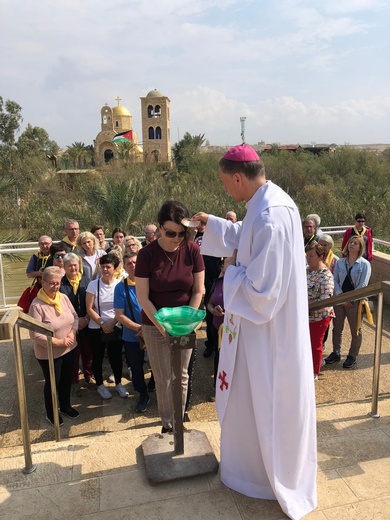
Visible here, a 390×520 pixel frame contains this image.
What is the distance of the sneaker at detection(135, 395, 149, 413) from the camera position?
13.7 feet

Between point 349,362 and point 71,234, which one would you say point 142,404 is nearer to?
point 349,362

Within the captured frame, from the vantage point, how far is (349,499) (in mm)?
2355

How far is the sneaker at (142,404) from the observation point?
4.19m

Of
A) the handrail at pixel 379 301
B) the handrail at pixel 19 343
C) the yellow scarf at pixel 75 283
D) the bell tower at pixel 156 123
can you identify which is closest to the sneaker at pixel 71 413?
the yellow scarf at pixel 75 283

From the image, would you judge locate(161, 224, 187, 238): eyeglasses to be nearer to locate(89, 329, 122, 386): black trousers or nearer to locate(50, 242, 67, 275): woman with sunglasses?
locate(89, 329, 122, 386): black trousers

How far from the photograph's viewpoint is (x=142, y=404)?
421 centimetres

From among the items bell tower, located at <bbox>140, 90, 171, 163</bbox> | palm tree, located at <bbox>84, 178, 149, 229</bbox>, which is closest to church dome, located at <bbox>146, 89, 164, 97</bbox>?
bell tower, located at <bbox>140, 90, 171, 163</bbox>

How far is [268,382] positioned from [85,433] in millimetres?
2339

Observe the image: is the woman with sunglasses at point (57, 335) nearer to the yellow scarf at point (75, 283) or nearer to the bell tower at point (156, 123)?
the yellow scarf at point (75, 283)

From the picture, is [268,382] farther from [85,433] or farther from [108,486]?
[85,433]

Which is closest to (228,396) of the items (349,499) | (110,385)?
(349,499)

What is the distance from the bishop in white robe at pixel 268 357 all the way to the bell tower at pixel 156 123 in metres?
59.9

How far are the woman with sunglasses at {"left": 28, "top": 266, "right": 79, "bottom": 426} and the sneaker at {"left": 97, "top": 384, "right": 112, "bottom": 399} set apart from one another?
33 cm

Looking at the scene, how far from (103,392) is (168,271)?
197cm
